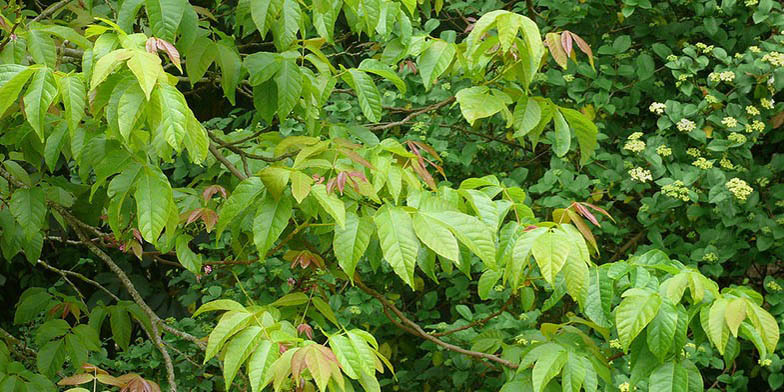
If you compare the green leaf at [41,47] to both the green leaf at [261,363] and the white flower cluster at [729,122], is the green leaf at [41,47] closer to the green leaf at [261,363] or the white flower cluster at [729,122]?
the green leaf at [261,363]

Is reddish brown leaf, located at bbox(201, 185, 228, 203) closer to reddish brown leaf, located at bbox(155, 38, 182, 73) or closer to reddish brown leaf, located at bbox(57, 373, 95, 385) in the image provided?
reddish brown leaf, located at bbox(57, 373, 95, 385)

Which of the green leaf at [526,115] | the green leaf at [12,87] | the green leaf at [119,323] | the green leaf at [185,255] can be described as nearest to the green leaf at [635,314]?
the green leaf at [526,115]

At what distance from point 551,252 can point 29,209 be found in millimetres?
1185

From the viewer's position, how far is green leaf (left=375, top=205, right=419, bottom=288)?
4.94 ft

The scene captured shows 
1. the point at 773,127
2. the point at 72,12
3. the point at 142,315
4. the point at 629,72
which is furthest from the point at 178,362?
the point at 773,127

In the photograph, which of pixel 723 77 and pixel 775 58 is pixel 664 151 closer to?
pixel 723 77

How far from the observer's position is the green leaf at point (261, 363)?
4.99 ft

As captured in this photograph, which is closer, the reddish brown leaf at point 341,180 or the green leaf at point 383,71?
the reddish brown leaf at point 341,180

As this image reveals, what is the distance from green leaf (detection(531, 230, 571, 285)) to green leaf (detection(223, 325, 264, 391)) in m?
0.54

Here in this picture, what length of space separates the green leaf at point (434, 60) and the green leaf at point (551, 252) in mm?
585

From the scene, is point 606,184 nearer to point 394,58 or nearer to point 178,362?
point 394,58

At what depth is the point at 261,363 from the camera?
155cm

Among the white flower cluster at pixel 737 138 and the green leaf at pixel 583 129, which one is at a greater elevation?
the green leaf at pixel 583 129

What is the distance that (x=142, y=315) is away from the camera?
7.75 feet
